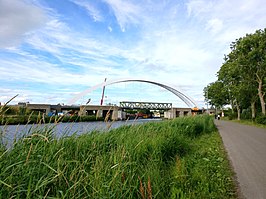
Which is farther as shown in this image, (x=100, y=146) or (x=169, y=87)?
(x=169, y=87)

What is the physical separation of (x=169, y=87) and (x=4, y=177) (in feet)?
249

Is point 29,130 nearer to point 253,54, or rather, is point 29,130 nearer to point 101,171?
point 101,171

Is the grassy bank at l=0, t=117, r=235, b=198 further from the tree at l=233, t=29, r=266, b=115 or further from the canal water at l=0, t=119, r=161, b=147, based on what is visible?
the tree at l=233, t=29, r=266, b=115

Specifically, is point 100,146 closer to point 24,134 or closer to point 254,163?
point 24,134

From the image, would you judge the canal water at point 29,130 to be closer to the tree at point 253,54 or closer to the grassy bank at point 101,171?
the grassy bank at point 101,171

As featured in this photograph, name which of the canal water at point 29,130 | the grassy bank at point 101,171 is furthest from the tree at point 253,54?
the canal water at point 29,130

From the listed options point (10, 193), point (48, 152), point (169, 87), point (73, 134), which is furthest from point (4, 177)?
point (169, 87)

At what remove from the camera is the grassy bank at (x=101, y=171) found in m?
2.85

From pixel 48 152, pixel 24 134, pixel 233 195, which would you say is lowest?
pixel 233 195

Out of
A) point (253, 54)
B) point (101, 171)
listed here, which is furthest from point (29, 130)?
point (253, 54)

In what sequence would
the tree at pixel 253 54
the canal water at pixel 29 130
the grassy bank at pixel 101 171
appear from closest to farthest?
1. the grassy bank at pixel 101 171
2. the canal water at pixel 29 130
3. the tree at pixel 253 54

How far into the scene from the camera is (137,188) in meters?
3.61

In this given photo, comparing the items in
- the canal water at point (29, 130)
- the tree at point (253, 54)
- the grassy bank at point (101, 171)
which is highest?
the tree at point (253, 54)

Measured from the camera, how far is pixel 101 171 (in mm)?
3566
